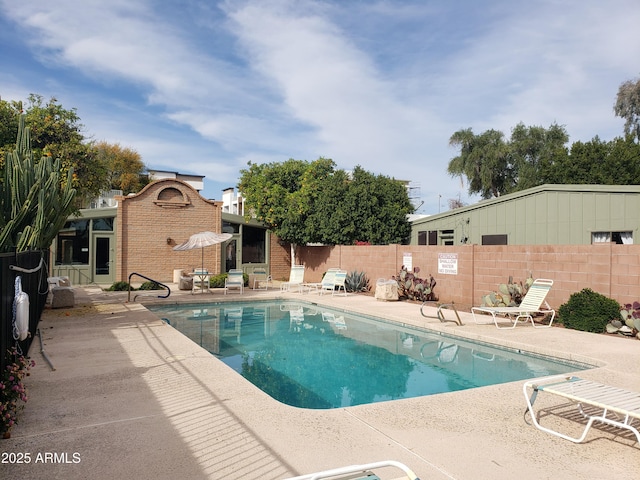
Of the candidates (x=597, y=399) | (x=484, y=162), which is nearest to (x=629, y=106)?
(x=484, y=162)

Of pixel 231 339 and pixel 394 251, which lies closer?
pixel 231 339

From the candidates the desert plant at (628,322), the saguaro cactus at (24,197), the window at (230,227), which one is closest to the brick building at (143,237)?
the window at (230,227)

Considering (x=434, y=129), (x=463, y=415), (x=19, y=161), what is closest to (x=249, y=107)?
(x=434, y=129)

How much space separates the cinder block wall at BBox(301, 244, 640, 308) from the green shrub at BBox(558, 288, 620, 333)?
41 cm

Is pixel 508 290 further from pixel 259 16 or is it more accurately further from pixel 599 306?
pixel 259 16

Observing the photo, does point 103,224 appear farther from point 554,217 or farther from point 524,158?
point 524,158

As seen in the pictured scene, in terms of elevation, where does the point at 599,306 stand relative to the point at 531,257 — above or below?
below

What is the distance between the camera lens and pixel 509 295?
12062mm

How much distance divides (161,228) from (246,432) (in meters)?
19.5

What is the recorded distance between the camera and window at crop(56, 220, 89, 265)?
21.2 metres

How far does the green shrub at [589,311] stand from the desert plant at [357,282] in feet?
29.9

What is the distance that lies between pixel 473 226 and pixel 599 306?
947 centimetres

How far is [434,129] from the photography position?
2391 centimetres

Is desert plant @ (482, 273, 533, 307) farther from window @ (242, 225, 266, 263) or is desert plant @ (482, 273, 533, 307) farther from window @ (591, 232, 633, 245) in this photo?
window @ (242, 225, 266, 263)
